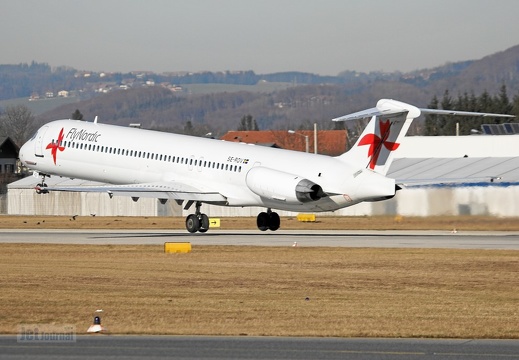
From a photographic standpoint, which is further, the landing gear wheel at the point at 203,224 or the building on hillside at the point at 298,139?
the building on hillside at the point at 298,139

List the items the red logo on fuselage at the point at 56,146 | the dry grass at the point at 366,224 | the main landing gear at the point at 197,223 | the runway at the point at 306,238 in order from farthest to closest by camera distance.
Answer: the red logo on fuselage at the point at 56,146 < the main landing gear at the point at 197,223 < the dry grass at the point at 366,224 < the runway at the point at 306,238

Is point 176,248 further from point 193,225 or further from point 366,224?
point 366,224

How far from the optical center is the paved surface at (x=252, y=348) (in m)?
15.9

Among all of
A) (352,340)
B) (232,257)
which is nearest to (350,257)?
(232,257)

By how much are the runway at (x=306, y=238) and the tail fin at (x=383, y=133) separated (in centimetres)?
308

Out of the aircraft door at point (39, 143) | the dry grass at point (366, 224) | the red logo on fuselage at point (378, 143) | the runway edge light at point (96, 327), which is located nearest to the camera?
the runway edge light at point (96, 327)

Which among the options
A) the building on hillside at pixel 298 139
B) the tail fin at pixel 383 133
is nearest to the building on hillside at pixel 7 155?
the building on hillside at pixel 298 139

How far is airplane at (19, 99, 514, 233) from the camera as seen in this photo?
138 feet

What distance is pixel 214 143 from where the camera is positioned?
161 feet

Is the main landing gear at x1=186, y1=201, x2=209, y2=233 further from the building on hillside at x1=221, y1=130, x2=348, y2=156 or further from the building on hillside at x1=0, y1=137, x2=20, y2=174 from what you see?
the building on hillside at x1=221, y1=130, x2=348, y2=156

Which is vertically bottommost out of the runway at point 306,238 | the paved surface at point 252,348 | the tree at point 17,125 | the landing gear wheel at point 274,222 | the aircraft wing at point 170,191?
the paved surface at point 252,348

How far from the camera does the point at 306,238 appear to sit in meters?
44.1

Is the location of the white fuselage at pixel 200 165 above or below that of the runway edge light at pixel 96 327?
above

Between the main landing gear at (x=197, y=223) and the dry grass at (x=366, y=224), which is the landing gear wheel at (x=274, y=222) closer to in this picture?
the main landing gear at (x=197, y=223)
